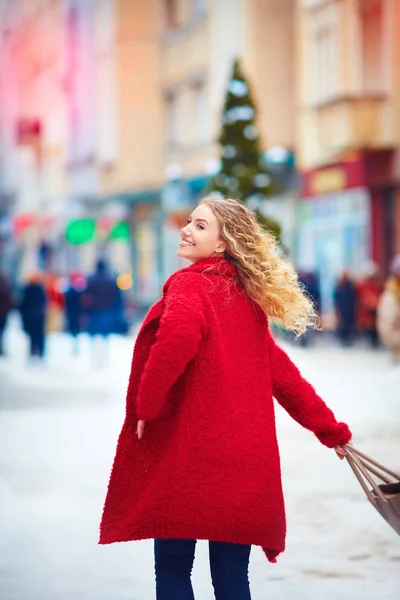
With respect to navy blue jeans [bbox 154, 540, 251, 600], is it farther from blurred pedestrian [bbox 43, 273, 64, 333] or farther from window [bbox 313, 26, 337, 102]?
blurred pedestrian [bbox 43, 273, 64, 333]

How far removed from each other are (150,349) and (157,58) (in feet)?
124

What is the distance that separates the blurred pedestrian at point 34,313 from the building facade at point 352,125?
7.73 m

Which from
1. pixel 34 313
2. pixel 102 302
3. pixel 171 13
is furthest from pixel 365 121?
pixel 171 13

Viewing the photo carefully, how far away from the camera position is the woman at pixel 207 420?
13.3 feet

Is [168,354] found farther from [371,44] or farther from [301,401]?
[371,44]

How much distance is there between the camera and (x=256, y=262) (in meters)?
4.30

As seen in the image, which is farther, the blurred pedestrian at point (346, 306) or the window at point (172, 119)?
the window at point (172, 119)

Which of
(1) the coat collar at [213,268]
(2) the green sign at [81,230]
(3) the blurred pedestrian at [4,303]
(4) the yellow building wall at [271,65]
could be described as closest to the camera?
(1) the coat collar at [213,268]

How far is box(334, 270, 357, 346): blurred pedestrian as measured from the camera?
26594mm

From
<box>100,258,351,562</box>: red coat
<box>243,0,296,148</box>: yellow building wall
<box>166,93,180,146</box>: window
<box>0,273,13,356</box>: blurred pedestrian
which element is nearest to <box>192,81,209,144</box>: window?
<box>166,93,180,146</box>: window

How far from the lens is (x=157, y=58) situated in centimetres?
4125

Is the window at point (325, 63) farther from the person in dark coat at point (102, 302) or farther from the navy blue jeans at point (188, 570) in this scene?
the navy blue jeans at point (188, 570)

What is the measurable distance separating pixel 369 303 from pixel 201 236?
864 inches

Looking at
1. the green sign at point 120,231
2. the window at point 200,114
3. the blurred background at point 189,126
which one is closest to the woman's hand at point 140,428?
the blurred background at point 189,126
